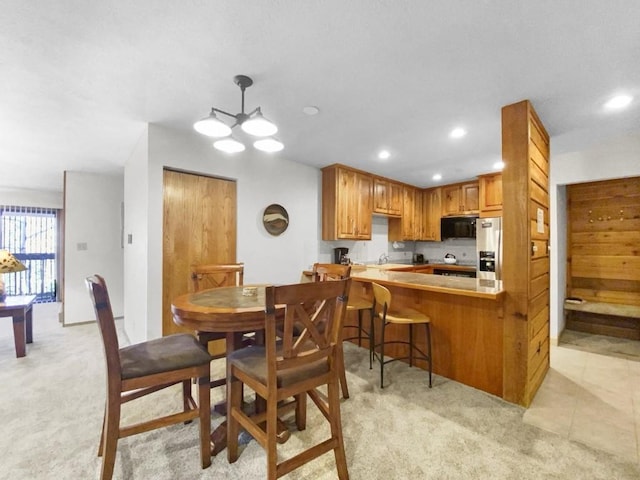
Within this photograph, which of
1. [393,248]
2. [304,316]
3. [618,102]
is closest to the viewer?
[304,316]

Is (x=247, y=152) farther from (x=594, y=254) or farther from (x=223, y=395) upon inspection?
(x=594, y=254)

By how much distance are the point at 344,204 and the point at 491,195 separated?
7.58ft

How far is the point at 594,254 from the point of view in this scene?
13.0 ft

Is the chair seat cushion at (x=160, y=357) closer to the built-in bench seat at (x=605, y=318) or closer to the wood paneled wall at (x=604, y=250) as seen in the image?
the built-in bench seat at (x=605, y=318)

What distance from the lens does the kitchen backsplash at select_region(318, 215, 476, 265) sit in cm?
487

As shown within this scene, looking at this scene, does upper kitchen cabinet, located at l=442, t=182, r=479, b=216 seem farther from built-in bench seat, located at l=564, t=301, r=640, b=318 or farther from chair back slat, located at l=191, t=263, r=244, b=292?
chair back slat, located at l=191, t=263, r=244, b=292

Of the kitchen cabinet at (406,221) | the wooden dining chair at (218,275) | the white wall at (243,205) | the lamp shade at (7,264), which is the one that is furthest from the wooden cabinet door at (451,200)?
the lamp shade at (7,264)

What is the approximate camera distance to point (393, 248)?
5816mm

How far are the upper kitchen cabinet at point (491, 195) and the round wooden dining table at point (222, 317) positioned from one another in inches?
159

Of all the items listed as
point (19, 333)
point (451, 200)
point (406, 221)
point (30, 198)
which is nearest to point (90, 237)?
point (19, 333)

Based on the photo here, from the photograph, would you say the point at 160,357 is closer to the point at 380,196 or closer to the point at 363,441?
the point at 363,441

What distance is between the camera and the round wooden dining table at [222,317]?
154 centimetres

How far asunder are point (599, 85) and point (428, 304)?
206cm

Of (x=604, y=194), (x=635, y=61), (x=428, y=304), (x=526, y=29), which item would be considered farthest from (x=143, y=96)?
(x=604, y=194)
